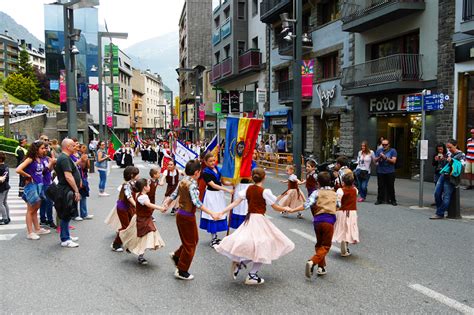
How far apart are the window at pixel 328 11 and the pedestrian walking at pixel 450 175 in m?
14.4

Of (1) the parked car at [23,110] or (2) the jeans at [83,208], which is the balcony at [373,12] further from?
(1) the parked car at [23,110]

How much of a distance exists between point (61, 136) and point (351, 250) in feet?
141

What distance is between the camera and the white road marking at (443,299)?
4.59m

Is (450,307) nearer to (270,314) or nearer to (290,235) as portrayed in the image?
(270,314)

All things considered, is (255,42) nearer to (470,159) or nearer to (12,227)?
(470,159)

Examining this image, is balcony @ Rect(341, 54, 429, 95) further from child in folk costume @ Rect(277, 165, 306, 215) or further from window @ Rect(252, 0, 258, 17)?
window @ Rect(252, 0, 258, 17)

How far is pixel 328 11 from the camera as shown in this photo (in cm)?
2378

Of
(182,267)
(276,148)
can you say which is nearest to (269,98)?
(276,148)

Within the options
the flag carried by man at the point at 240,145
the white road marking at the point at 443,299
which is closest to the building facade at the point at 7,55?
the flag carried by man at the point at 240,145

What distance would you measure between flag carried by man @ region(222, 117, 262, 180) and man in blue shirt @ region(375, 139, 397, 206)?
6.05 metres

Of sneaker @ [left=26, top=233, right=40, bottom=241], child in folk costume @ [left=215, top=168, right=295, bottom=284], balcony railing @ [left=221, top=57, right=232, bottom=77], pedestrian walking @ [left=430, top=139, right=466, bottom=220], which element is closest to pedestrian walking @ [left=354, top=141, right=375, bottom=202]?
pedestrian walking @ [left=430, top=139, right=466, bottom=220]

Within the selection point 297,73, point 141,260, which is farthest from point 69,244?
point 297,73

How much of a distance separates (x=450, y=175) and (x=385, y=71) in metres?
9.28

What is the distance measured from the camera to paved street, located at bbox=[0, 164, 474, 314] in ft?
15.4
